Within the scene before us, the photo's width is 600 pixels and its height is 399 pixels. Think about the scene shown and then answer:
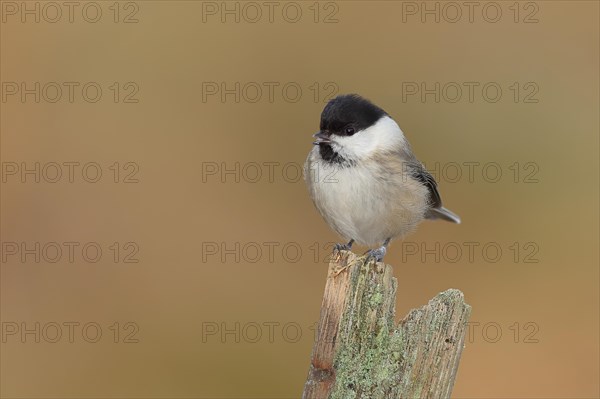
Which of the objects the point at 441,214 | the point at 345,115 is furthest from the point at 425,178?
the point at 345,115

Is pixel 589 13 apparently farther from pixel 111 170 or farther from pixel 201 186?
pixel 111 170

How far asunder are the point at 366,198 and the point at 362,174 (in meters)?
0.14

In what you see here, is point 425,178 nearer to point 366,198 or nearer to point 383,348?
point 366,198

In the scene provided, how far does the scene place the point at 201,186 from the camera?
669 cm

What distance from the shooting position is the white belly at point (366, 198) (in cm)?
390

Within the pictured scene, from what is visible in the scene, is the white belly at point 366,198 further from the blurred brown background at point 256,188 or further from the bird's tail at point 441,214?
the blurred brown background at point 256,188

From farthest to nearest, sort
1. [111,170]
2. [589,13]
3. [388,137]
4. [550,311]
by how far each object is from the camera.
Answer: [589,13], [111,170], [550,311], [388,137]

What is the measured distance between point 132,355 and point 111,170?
6.63ft

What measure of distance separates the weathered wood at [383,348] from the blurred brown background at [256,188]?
3.04 m

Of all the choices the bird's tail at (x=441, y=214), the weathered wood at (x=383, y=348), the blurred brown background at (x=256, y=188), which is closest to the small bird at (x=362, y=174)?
the bird's tail at (x=441, y=214)

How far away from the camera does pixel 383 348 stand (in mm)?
2428

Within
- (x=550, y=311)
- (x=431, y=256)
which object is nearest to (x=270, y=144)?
(x=431, y=256)

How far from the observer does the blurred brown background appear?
5523mm

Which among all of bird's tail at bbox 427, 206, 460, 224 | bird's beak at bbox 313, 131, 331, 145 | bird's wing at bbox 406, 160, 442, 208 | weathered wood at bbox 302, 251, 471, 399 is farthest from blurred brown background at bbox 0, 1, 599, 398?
weathered wood at bbox 302, 251, 471, 399
